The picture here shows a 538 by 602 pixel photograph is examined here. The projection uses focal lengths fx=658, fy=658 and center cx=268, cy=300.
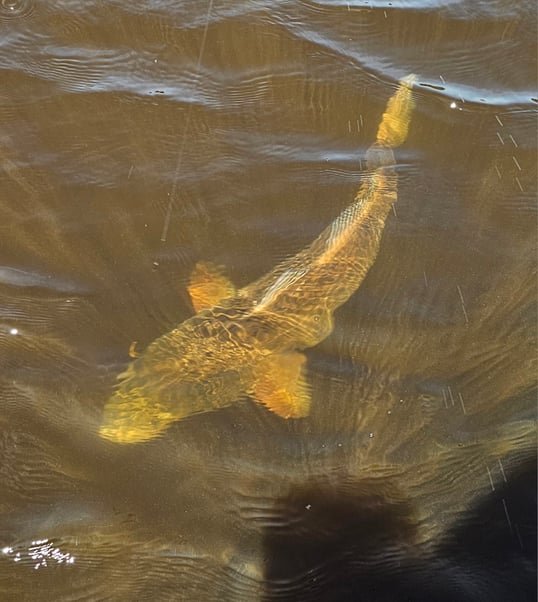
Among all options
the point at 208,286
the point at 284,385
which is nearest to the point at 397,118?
the point at 208,286

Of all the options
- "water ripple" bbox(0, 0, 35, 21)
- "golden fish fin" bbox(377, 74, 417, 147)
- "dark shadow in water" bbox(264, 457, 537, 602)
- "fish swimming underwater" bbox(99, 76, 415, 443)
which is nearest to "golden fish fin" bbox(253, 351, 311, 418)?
"fish swimming underwater" bbox(99, 76, 415, 443)

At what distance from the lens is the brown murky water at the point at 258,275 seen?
323cm

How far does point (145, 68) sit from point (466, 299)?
9.57 ft

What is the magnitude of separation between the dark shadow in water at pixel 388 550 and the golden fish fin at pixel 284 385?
0.44 meters

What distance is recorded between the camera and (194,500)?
10.9 ft

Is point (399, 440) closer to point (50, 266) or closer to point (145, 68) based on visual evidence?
point (50, 266)

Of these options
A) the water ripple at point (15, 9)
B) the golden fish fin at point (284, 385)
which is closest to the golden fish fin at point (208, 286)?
the golden fish fin at point (284, 385)

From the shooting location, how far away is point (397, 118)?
15.5 ft

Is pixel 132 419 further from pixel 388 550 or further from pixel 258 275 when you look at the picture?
pixel 388 550

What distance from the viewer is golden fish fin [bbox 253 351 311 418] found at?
3605 millimetres

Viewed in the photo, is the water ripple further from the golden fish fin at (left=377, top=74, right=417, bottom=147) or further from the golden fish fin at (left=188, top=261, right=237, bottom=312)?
the golden fish fin at (left=377, top=74, right=417, bottom=147)

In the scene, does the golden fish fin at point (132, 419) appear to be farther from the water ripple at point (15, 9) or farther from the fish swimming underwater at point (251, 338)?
the water ripple at point (15, 9)

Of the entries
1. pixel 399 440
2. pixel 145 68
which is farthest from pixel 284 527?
pixel 145 68

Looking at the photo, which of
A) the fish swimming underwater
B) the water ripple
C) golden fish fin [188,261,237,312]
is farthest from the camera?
the water ripple
